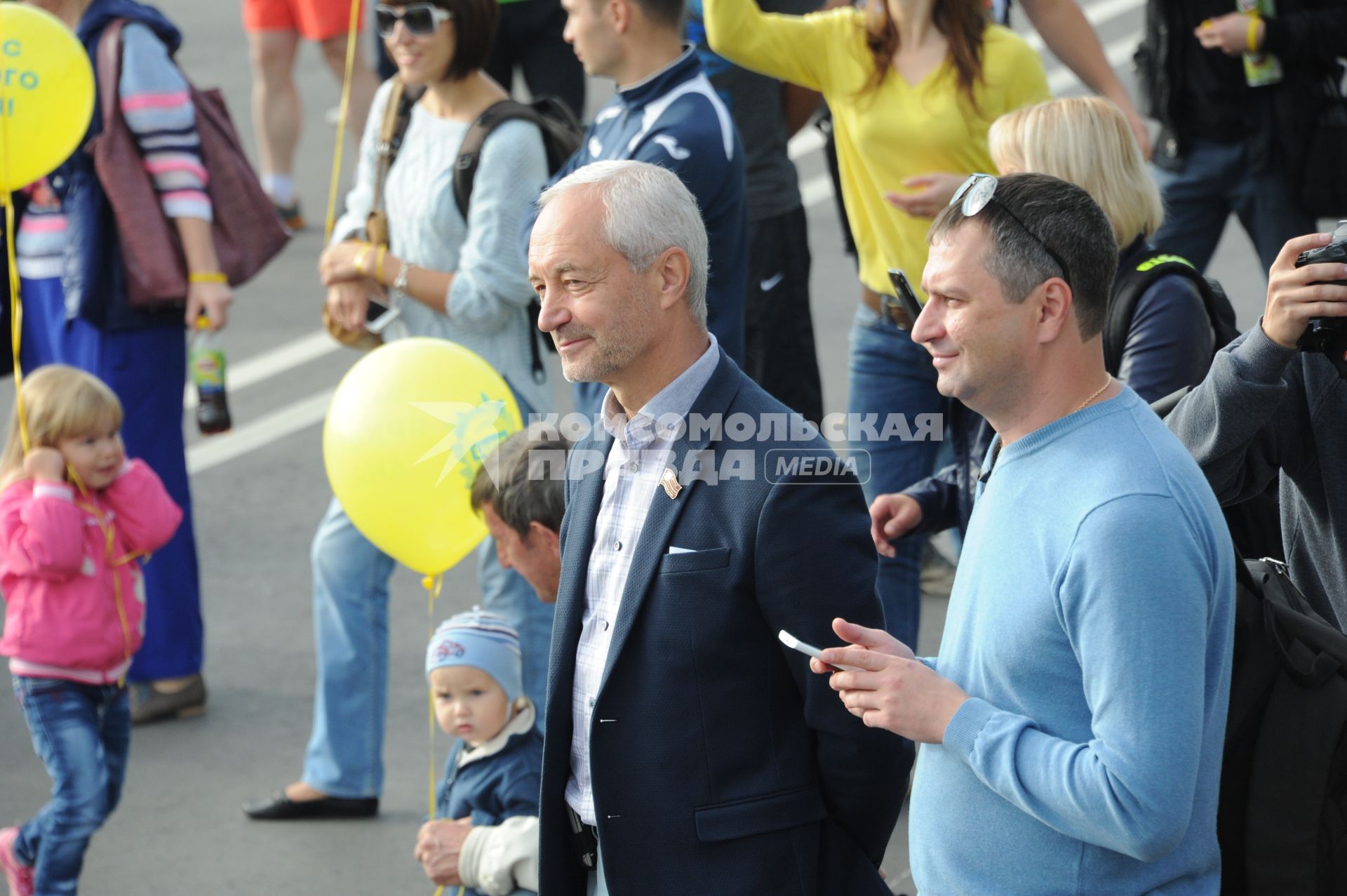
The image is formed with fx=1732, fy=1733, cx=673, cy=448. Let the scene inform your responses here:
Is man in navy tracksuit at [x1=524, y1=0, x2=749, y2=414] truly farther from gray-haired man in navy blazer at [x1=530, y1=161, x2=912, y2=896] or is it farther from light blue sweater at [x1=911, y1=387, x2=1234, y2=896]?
light blue sweater at [x1=911, y1=387, x2=1234, y2=896]

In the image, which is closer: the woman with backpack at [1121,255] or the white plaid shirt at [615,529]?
the white plaid shirt at [615,529]

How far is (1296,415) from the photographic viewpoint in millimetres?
2961

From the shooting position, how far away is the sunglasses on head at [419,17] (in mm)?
5035

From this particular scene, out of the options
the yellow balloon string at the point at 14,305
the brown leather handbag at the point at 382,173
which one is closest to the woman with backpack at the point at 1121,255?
the brown leather handbag at the point at 382,173

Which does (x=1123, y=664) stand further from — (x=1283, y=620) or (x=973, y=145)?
(x=973, y=145)

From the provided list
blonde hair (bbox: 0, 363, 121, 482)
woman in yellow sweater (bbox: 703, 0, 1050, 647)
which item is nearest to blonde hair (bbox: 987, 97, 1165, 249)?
woman in yellow sweater (bbox: 703, 0, 1050, 647)

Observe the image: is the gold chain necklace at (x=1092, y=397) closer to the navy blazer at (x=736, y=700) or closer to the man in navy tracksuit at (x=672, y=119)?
the navy blazer at (x=736, y=700)

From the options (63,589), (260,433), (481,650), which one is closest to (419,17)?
(63,589)

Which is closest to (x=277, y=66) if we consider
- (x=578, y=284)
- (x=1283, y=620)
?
(x=578, y=284)

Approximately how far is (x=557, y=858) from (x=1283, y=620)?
50.6 inches

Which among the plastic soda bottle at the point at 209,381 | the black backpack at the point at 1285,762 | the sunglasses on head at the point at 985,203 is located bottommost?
the plastic soda bottle at the point at 209,381

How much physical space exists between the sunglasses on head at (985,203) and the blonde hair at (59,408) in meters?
3.16

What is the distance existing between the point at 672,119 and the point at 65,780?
2.39m

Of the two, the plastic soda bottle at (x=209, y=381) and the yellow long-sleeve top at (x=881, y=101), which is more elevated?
the yellow long-sleeve top at (x=881, y=101)
